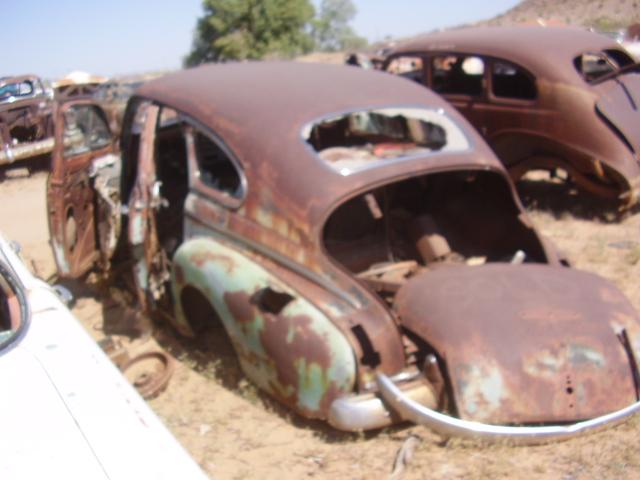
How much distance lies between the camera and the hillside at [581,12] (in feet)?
53.7

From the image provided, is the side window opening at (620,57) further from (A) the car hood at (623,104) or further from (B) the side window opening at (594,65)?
(A) the car hood at (623,104)

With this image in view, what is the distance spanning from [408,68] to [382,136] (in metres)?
4.82

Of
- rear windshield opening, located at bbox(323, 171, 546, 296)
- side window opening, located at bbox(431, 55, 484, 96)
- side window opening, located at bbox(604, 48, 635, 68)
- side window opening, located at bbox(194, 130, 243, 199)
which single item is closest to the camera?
side window opening, located at bbox(194, 130, 243, 199)

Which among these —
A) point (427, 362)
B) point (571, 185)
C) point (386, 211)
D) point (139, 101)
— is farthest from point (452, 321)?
point (571, 185)

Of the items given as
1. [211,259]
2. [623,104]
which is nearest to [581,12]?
[623,104]

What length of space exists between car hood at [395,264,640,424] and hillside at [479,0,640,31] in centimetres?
1474

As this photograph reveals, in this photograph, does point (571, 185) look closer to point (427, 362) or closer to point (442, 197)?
point (442, 197)

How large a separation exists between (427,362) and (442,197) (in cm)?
208

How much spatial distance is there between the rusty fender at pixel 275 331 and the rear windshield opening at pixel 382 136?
78 cm

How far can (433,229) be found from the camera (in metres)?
4.23

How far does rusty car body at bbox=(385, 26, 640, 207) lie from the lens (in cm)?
588

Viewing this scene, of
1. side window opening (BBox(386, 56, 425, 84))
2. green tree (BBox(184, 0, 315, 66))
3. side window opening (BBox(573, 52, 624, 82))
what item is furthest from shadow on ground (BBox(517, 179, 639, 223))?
green tree (BBox(184, 0, 315, 66))

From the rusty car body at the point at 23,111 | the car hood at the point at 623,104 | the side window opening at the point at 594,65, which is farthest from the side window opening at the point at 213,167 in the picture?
the side window opening at the point at 594,65

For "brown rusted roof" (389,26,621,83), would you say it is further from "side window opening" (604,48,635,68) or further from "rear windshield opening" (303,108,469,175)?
"rear windshield opening" (303,108,469,175)
